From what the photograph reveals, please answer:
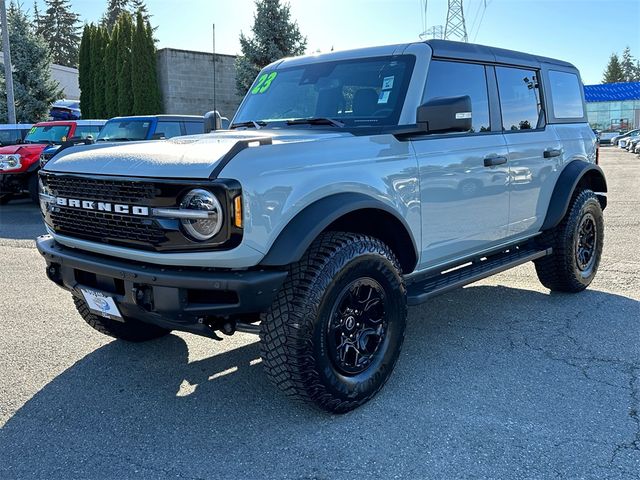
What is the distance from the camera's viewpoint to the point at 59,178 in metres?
3.29

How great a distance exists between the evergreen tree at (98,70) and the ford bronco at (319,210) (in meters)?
24.6

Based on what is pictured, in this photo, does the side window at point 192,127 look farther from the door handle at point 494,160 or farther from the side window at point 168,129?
the door handle at point 494,160

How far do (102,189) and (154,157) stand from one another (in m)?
0.35

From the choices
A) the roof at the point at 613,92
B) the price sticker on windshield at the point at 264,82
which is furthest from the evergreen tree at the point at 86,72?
the roof at the point at 613,92

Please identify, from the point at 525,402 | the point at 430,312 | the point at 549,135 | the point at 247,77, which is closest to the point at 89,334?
the point at 430,312

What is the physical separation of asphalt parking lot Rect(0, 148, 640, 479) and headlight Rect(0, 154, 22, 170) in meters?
7.78

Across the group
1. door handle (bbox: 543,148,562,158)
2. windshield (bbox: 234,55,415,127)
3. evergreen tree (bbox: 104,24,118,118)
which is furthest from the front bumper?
evergreen tree (bbox: 104,24,118,118)

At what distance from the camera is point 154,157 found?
2887 millimetres

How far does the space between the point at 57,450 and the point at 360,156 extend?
2140 millimetres

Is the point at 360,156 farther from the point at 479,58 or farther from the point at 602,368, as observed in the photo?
the point at 602,368

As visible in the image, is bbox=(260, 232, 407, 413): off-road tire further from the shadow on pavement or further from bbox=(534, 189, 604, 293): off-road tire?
bbox=(534, 189, 604, 293): off-road tire

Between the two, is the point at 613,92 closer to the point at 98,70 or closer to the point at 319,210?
the point at 98,70

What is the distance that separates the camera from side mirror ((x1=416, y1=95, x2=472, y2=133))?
3.29m

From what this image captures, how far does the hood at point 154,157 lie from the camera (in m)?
2.72
